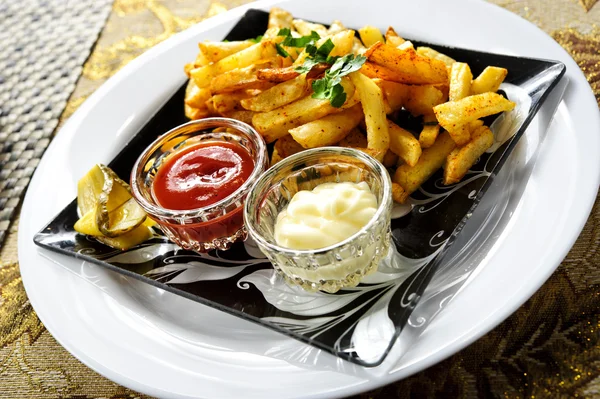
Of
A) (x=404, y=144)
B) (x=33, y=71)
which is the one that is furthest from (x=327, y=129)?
(x=33, y=71)

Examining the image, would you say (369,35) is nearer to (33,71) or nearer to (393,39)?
(393,39)

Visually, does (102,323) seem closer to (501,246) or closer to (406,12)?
(501,246)

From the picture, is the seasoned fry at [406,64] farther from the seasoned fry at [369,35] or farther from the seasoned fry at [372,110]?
the seasoned fry at [369,35]

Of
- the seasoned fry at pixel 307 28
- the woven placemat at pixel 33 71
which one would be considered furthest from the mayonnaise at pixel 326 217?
the woven placemat at pixel 33 71

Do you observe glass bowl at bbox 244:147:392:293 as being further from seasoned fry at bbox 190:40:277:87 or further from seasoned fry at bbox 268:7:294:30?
seasoned fry at bbox 268:7:294:30

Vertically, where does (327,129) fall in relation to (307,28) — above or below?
below

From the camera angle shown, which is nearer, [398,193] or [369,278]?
Result: [369,278]

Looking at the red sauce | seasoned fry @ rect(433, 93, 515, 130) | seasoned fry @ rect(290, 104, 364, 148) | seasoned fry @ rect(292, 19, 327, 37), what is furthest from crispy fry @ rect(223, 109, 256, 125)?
seasoned fry @ rect(433, 93, 515, 130)
